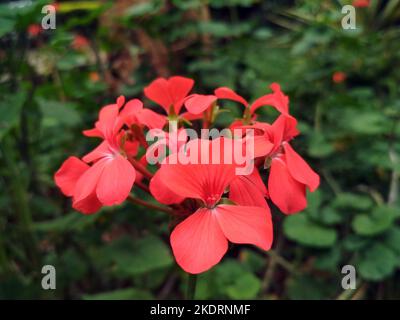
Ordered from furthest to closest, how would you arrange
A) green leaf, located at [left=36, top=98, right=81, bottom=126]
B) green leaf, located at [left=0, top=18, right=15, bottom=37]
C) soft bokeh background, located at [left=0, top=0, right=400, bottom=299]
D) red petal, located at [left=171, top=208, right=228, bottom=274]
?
green leaf, located at [left=36, top=98, right=81, bottom=126] → soft bokeh background, located at [left=0, top=0, right=400, bottom=299] → green leaf, located at [left=0, top=18, right=15, bottom=37] → red petal, located at [left=171, top=208, right=228, bottom=274]

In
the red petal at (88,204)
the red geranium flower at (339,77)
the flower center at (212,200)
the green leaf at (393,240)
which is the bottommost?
the green leaf at (393,240)

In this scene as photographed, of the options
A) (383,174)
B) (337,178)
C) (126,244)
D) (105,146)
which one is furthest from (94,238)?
(383,174)

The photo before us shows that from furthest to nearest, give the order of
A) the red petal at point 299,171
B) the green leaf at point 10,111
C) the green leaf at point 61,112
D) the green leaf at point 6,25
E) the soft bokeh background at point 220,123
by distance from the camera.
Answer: the green leaf at point 61,112 → the soft bokeh background at point 220,123 → the green leaf at point 10,111 → the green leaf at point 6,25 → the red petal at point 299,171

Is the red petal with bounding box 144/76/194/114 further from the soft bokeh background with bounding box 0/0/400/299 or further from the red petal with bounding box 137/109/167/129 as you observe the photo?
the soft bokeh background with bounding box 0/0/400/299

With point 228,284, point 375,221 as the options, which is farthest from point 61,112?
point 375,221

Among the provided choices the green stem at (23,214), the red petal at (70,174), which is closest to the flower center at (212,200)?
the red petal at (70,174)

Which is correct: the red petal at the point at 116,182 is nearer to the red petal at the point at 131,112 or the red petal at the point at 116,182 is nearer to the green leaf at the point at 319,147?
the red petal at the point at 131,112

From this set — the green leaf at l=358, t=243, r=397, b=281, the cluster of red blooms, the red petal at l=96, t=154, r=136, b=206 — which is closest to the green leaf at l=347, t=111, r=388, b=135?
the green leaf at l=358, t=243, r=397, b=281
